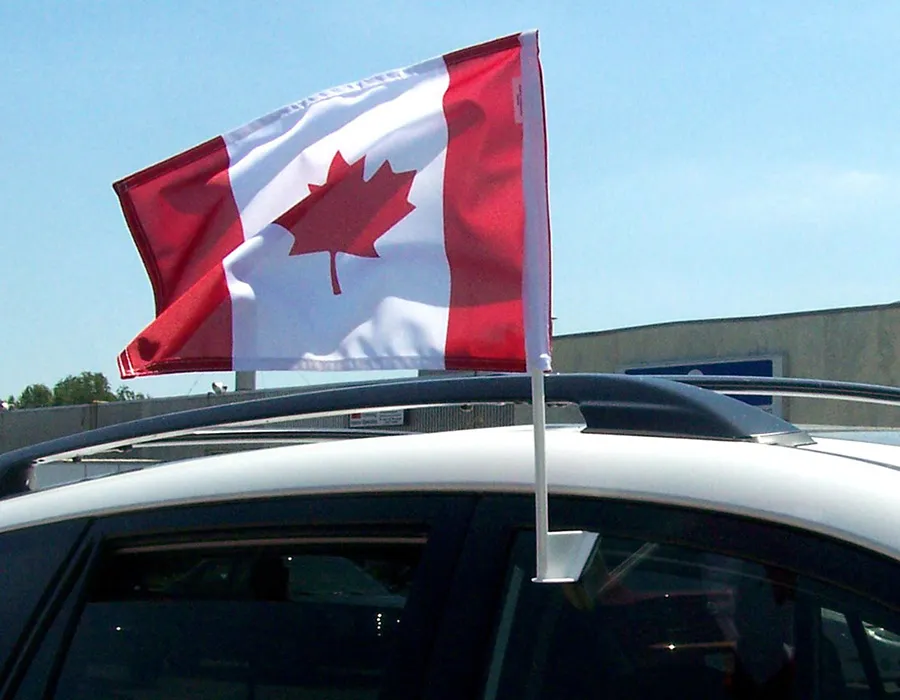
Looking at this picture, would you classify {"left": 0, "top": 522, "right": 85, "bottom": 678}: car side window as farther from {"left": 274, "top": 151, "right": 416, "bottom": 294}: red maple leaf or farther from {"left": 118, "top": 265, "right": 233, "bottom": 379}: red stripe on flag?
{"left": 274, "top": 151, "right": 416, "bottom": 294}: red maple leaf

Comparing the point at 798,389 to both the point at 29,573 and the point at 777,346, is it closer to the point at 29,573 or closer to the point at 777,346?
the point at 29,573

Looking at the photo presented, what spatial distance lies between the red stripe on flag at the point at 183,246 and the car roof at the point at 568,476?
0.74 ft

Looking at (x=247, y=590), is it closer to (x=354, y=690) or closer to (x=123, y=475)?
(x=354, y=690)

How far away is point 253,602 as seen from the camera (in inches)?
94.6

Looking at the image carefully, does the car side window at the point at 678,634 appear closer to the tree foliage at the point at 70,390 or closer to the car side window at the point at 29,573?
the car side window at the point at 29,573

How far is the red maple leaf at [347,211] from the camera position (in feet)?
8.42

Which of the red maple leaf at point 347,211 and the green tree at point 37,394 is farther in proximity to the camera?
the green tree at point 37,394

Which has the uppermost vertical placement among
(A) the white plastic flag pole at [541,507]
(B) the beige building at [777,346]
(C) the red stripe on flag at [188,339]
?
(B) the beige building at [777,346]

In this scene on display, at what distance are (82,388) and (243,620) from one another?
111962mm

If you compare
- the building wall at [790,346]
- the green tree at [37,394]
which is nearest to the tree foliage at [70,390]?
the green tree at [37,394]

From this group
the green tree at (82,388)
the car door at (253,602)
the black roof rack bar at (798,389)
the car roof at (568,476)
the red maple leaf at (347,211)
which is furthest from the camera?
the green tree at (82,388)

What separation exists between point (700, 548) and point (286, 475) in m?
0.83

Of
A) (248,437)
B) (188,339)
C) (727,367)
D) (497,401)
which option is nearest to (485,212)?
(497,401)

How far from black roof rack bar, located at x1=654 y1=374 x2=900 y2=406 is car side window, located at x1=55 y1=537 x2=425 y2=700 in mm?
1085
